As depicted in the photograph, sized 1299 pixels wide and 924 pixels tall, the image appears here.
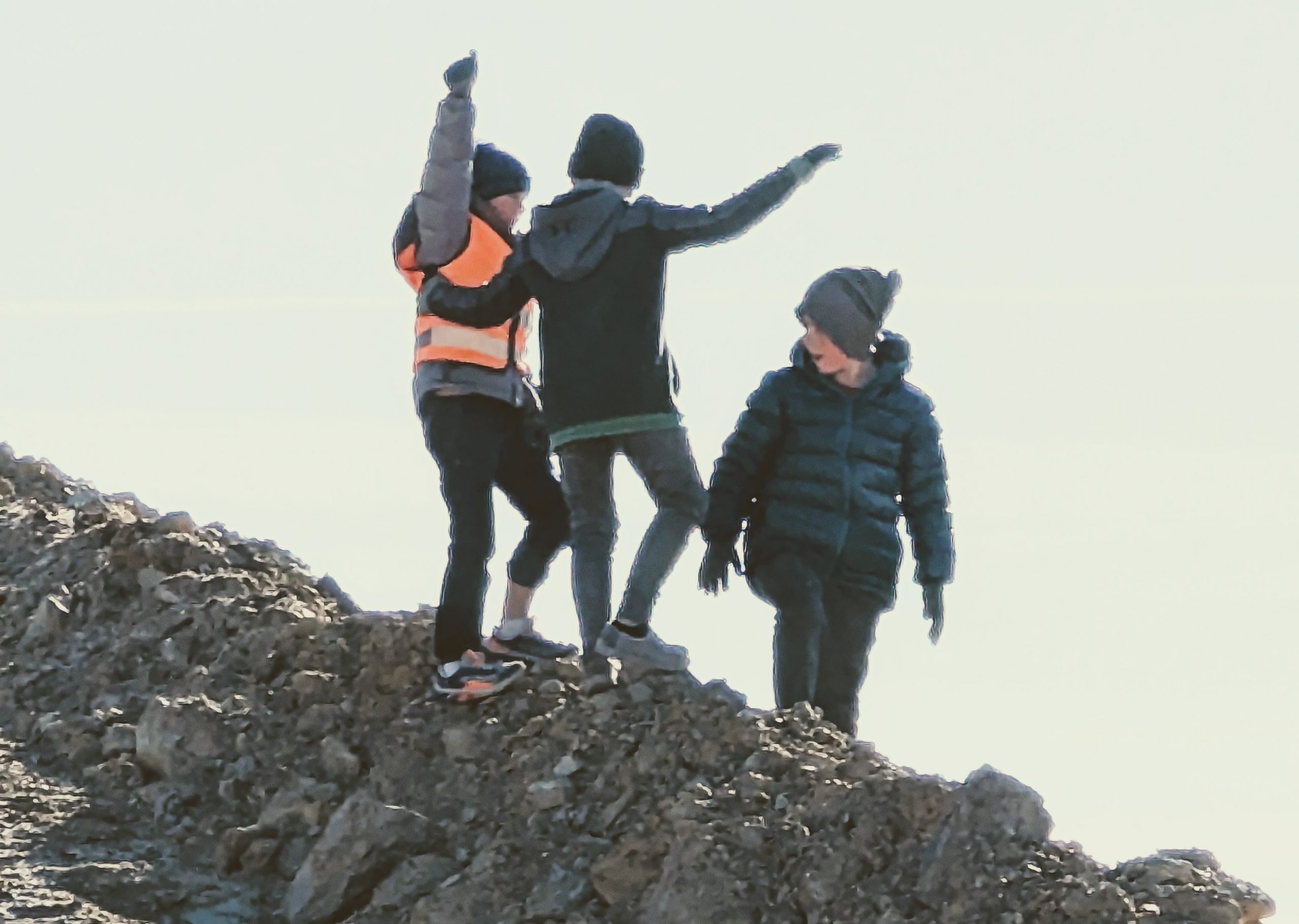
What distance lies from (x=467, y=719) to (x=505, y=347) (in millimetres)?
1546

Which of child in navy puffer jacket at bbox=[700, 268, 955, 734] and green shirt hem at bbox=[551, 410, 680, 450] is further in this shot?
child in navy puffer jacket at bbox=[700, 268, 955, 734]

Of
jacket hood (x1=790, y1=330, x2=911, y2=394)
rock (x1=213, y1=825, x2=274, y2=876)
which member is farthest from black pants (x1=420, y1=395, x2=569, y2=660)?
jacket hood (x1=790, y1=330, x2=911, y2=394)

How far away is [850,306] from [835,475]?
2.23 ft

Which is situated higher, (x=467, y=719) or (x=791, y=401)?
(x=791, y=401)

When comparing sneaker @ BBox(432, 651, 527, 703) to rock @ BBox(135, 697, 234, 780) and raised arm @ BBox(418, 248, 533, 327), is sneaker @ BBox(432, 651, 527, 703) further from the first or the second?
raised arm @ BBox(418, 248, 533, 327)

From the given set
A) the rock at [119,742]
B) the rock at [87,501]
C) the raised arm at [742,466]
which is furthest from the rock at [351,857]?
the rock at [87,501]

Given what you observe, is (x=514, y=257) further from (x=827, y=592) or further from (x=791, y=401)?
(x=827, y=592)

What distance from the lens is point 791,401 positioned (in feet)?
24.9

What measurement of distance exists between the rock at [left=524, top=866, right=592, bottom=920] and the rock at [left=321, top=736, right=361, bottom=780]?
4.14ft

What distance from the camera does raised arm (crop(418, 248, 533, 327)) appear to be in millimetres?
7684

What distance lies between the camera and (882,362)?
7730mm

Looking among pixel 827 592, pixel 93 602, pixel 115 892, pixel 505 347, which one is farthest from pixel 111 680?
pixel 827 592

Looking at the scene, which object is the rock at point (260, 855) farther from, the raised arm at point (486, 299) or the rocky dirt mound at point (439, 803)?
the raised arm at point (486, 299)

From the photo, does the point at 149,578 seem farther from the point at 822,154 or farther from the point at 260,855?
the point at 822,154
